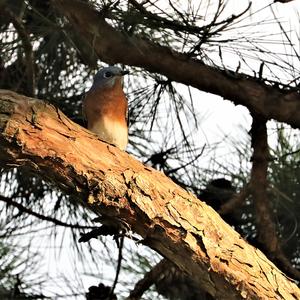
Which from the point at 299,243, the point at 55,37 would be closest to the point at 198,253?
the point at 55,37

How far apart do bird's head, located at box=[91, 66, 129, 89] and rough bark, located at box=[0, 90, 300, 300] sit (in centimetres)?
86

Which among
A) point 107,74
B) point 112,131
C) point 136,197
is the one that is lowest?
point 136,197

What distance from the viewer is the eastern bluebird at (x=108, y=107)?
9.06 ft

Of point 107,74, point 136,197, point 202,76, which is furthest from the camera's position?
point 107,74

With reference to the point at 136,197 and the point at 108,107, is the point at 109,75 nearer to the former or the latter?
the point at 108,107

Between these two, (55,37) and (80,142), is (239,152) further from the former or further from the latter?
(80,142)

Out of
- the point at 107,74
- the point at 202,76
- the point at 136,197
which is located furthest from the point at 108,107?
the point at 136,197

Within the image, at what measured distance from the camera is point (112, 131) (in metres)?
2.76

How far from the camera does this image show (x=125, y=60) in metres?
2.55

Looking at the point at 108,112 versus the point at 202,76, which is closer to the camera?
the point at 202,76

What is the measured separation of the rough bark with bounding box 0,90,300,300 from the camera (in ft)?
5.93

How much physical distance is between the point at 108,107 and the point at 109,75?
4.5 inches

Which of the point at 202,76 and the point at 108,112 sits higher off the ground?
the point at 202,76

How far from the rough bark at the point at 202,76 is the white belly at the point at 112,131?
0.87 feet
